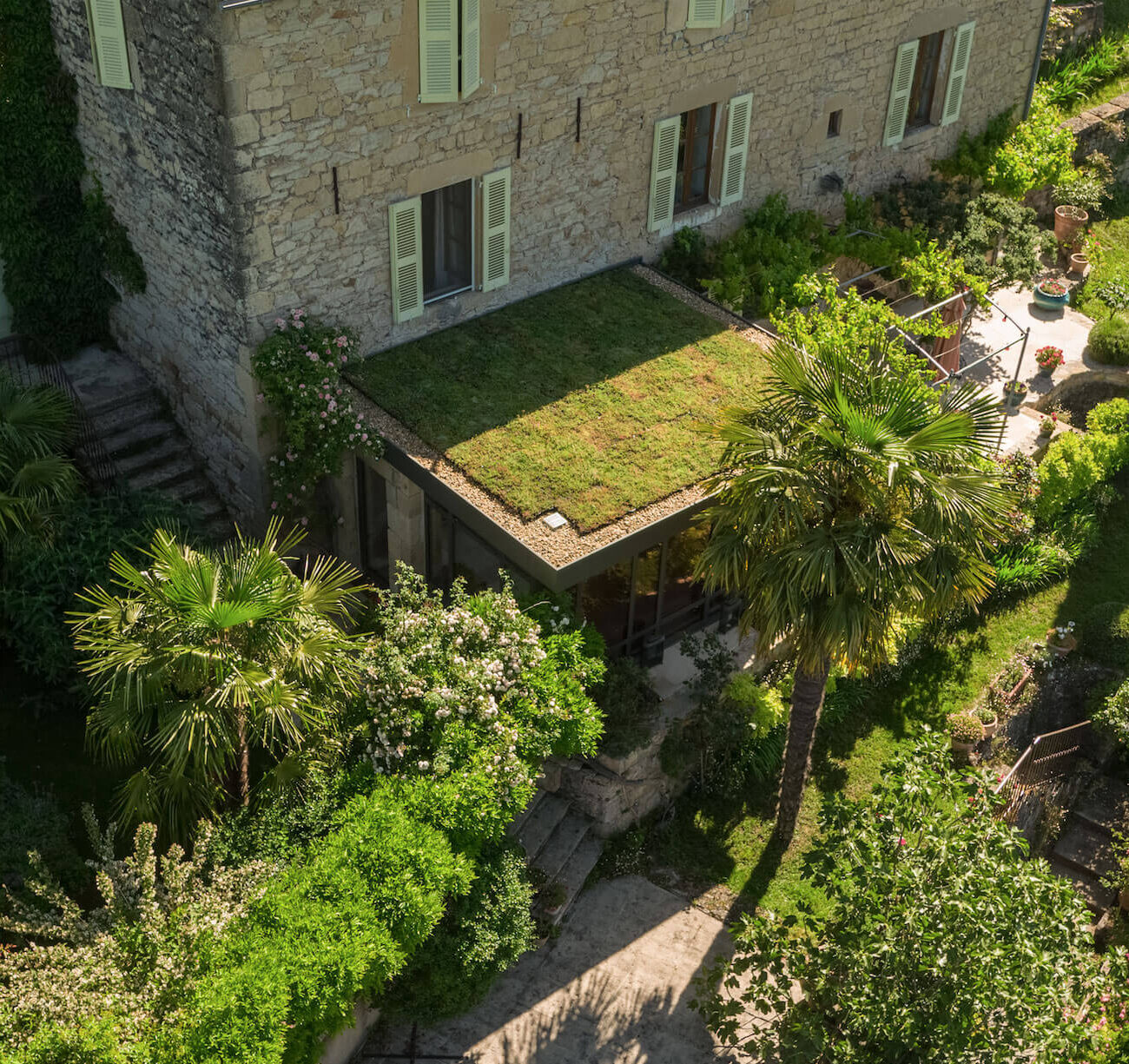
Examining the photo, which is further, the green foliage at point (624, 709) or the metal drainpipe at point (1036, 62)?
the metal drainpipe at point (1036, 62)

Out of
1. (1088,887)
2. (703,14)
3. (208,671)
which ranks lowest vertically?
(1088,887)

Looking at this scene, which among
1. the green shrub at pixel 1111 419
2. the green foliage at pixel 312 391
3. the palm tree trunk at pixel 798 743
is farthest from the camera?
the green shrub at pixel 1111 419

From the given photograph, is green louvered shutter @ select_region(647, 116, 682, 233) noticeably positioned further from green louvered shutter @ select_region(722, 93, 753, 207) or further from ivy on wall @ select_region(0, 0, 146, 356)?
ivy on wall @ select_region(0, 0, 146, 356)

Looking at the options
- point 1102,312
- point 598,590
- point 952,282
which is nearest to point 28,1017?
point 598,590

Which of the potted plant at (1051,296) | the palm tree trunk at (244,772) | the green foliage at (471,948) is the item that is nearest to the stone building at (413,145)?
the palm tree trunk at (244,772)

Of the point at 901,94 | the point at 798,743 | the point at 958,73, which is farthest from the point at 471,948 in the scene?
the point at 958,73

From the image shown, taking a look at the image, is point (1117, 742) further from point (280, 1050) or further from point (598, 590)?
point (280, 1050)

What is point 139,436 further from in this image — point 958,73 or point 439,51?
point 958,73

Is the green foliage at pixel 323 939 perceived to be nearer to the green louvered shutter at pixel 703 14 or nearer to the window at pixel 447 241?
the window at pixel 447 241
